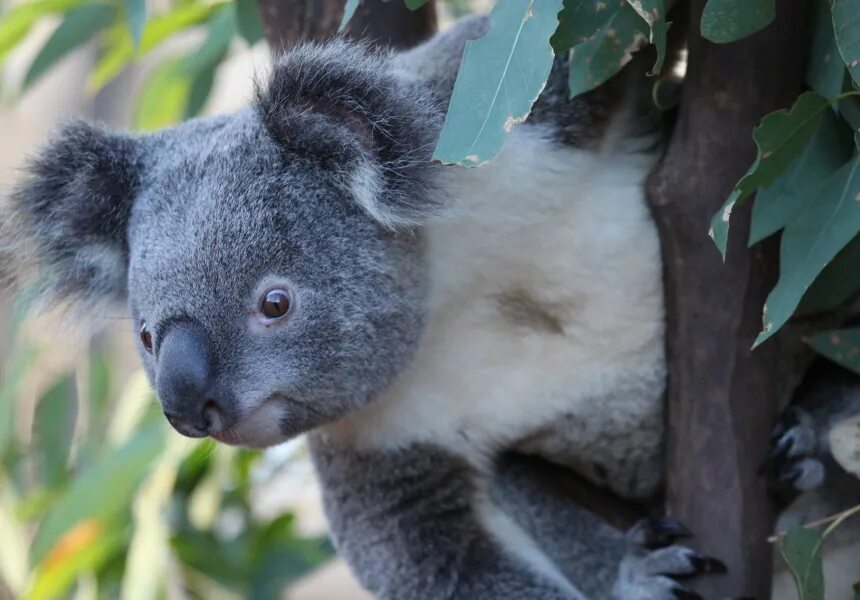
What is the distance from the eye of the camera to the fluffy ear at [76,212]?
194cm

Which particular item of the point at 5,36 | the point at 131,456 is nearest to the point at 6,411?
the point at 131,456

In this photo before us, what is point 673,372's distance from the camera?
1.93 metres

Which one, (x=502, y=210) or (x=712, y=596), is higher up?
(x=502, y=210)

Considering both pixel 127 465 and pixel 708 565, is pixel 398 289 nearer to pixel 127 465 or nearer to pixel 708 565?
pixel 708 565

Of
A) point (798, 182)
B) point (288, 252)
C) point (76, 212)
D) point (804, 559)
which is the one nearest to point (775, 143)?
point (798, 182)

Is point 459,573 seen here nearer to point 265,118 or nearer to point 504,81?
point 265,118

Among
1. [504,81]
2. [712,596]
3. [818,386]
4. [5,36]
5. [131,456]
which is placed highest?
[504,81]

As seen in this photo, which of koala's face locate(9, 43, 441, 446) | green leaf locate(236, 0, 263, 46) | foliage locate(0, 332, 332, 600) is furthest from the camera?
foliage locate(0, 332, 332, 600)

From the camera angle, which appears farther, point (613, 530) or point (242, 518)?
point (242, 518)

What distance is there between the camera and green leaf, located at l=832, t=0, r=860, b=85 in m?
1.36

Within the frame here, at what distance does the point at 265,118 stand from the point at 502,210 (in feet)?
1.35

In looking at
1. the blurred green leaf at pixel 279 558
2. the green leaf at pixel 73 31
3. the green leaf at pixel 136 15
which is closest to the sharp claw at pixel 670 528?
the green leaf at pixel 136 15

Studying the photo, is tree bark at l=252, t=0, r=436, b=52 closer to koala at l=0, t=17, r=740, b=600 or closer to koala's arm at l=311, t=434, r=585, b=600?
koala at l=0, t=17, r=740, b=600

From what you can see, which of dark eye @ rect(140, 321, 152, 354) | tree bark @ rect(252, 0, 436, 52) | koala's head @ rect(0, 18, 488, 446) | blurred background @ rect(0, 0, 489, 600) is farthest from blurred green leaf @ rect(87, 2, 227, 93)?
dark eye @ rect(140, 321, 152, 354)
